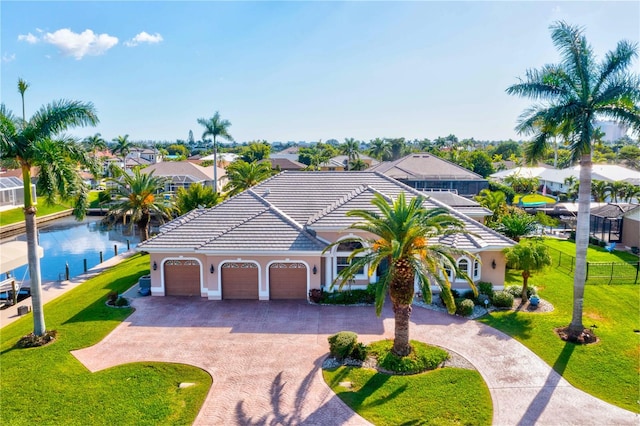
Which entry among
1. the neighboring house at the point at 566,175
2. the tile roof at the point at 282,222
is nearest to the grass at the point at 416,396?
the tile roof at the point at 282,222

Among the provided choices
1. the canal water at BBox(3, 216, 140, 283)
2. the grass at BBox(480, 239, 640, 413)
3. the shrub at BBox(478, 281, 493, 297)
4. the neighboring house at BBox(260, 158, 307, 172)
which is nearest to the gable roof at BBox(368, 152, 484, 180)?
the grass at BBox(480, 239, 640, 413)

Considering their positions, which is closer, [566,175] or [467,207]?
[467,207]

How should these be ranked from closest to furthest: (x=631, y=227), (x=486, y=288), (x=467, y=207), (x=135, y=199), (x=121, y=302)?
(x=121, y=302) → (x=486, y=288) → (x=467, y=207) → (x=135, y=199) → (x=631, y=227)

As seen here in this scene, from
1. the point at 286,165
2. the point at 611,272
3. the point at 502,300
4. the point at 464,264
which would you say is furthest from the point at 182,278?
the point at 286,165

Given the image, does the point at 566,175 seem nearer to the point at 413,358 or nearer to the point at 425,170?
the point at 425,170

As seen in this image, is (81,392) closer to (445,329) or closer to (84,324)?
(84,324)

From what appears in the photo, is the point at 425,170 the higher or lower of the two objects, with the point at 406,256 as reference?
higher

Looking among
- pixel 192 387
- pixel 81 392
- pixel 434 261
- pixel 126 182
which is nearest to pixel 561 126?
pixel 434 261

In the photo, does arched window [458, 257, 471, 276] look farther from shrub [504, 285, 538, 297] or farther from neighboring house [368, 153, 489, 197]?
neighboring house [368, 153, 489, 197]
